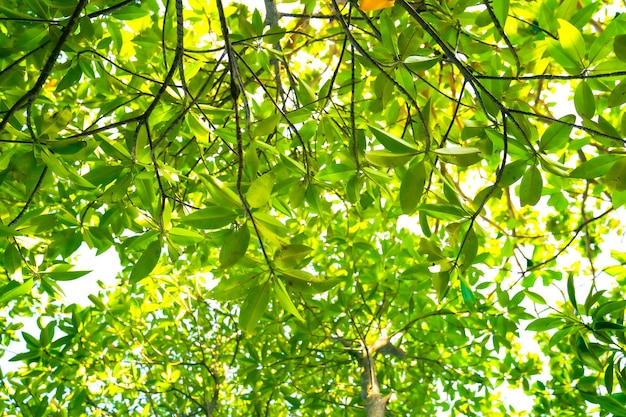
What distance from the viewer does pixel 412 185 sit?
99 centimetres

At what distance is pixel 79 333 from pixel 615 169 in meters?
2.82

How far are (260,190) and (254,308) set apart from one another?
24 cm

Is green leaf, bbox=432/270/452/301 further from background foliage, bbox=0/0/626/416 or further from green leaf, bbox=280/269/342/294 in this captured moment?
green leaf, bbox=280/269/342/294

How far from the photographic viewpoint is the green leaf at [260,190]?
2.98ft

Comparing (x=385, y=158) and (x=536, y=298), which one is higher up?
(x=536, y=298)

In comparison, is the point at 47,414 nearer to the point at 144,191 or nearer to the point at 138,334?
the point at 138,334

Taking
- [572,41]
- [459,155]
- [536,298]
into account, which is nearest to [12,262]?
[459,155]

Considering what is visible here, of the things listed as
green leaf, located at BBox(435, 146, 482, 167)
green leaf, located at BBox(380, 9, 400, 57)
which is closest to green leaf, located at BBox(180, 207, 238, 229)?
green leaf, located at BBox(435, 146, 482, 167)

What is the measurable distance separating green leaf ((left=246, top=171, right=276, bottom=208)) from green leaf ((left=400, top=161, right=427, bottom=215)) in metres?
0.25

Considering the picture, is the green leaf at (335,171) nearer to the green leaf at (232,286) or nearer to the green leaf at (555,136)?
the green leaf at (232,286)

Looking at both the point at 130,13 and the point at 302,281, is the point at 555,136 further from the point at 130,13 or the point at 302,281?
the point at 130,13

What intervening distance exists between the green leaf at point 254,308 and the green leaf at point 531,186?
0.58 metres

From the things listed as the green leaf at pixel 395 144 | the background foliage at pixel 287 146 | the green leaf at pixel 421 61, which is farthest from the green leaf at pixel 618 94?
the green leaf at pixel 395 144

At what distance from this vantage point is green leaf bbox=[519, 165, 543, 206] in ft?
3.67
